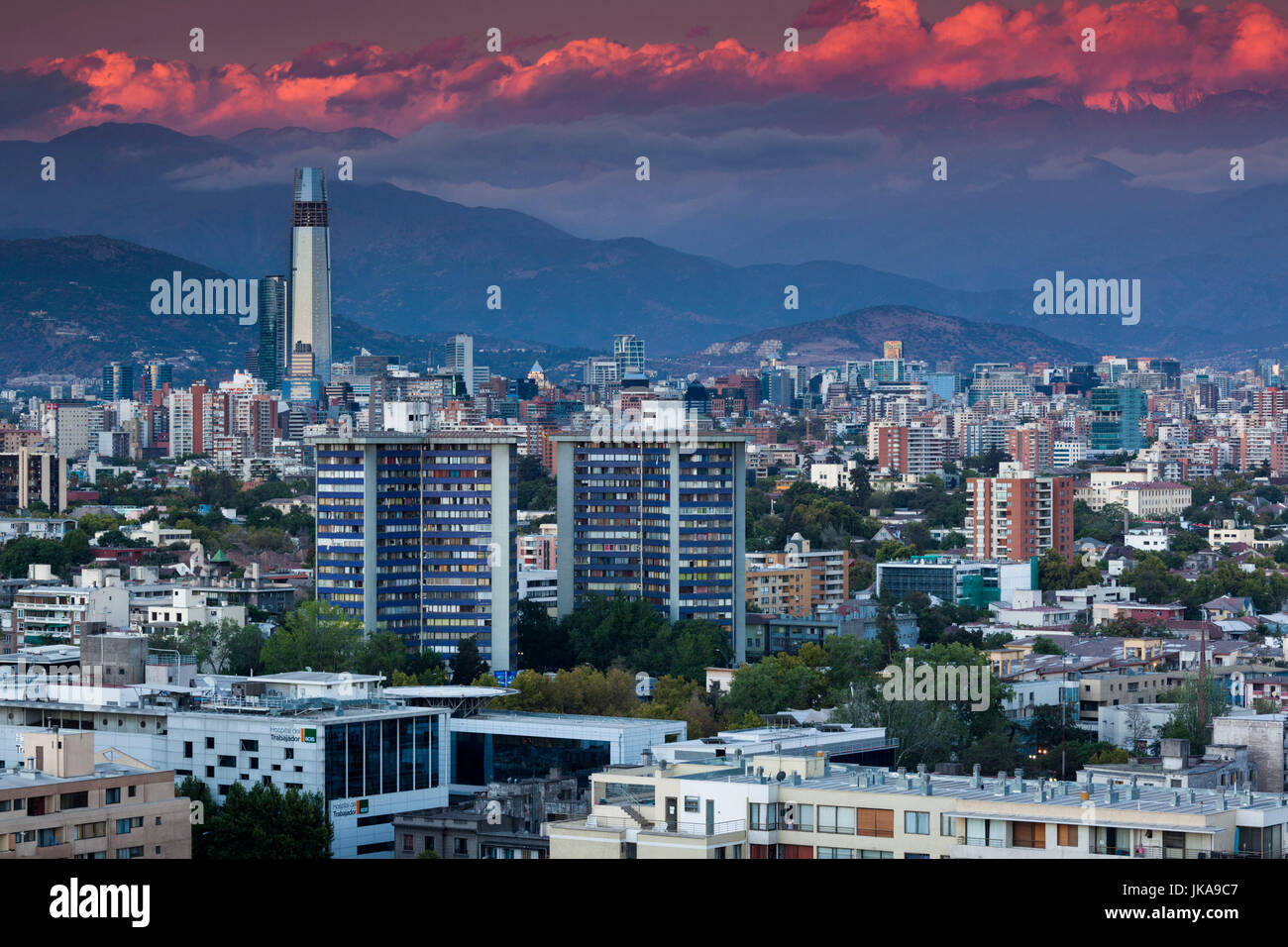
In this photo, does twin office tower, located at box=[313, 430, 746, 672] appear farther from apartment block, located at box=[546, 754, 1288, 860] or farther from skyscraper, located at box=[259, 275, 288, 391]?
skyscraper, located at box=[259, 275, 288, 391]

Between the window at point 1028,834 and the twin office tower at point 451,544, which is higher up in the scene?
the twin office tower at point 451,544

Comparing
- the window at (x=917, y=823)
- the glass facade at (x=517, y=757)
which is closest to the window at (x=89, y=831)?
the window at (x=917, y=823)

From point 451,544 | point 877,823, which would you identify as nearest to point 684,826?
point 877,823

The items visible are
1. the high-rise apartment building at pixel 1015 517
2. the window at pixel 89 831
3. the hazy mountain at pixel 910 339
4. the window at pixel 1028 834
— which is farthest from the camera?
the hazy mountain at pixel 910 339

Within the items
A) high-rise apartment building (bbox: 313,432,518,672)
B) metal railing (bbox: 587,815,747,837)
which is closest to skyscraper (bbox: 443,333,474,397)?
high-rise apartment building (bbox: 313,432,518,672)

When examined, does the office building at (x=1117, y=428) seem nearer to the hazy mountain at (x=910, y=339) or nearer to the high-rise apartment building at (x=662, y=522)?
the hazy mountain at (x=910, y=339)

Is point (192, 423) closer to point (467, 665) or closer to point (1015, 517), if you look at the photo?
point (1015, 517)
